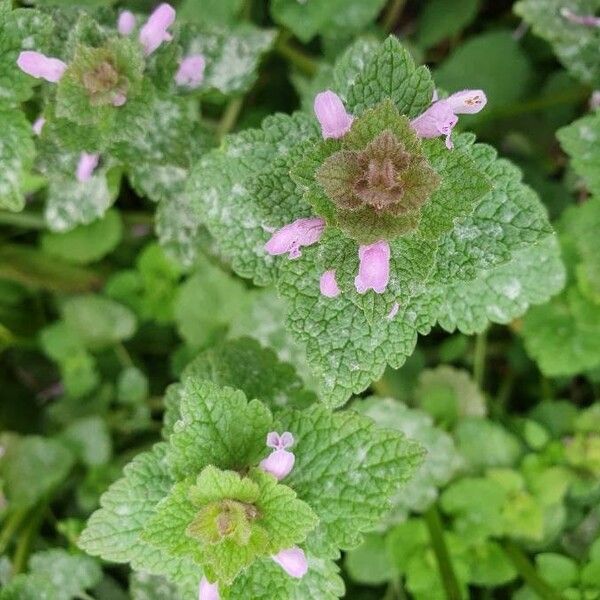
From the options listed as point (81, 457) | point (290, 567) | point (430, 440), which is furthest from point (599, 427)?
point (81, 457)

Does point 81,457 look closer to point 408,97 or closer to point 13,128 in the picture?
point 13,128

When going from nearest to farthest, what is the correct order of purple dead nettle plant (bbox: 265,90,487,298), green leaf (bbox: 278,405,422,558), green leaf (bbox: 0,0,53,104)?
purple dead nettle plant (bbox: 265,90,487,298)
green leaf (bbox: 278,405,422,558)
green leaf (bbox: 0,0,53,104)

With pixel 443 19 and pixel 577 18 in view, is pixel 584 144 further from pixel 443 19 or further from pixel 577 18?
pixel 443 19

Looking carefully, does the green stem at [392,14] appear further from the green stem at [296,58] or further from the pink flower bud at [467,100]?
the pink flower bud at [467,100]

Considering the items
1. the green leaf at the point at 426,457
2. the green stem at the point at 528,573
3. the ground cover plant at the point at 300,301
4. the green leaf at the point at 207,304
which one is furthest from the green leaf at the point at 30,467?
the green stem at the point at 528,573

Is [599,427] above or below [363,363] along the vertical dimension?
below

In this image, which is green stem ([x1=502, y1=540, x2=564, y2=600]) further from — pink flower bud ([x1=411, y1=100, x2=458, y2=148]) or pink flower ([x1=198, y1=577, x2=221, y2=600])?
pink flower bud ([x1=411, y1=100, x2=458, y2=148])

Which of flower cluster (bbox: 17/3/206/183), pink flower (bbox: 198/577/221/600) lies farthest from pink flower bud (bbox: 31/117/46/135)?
pink flower (bbox: 198/577/221/600)
